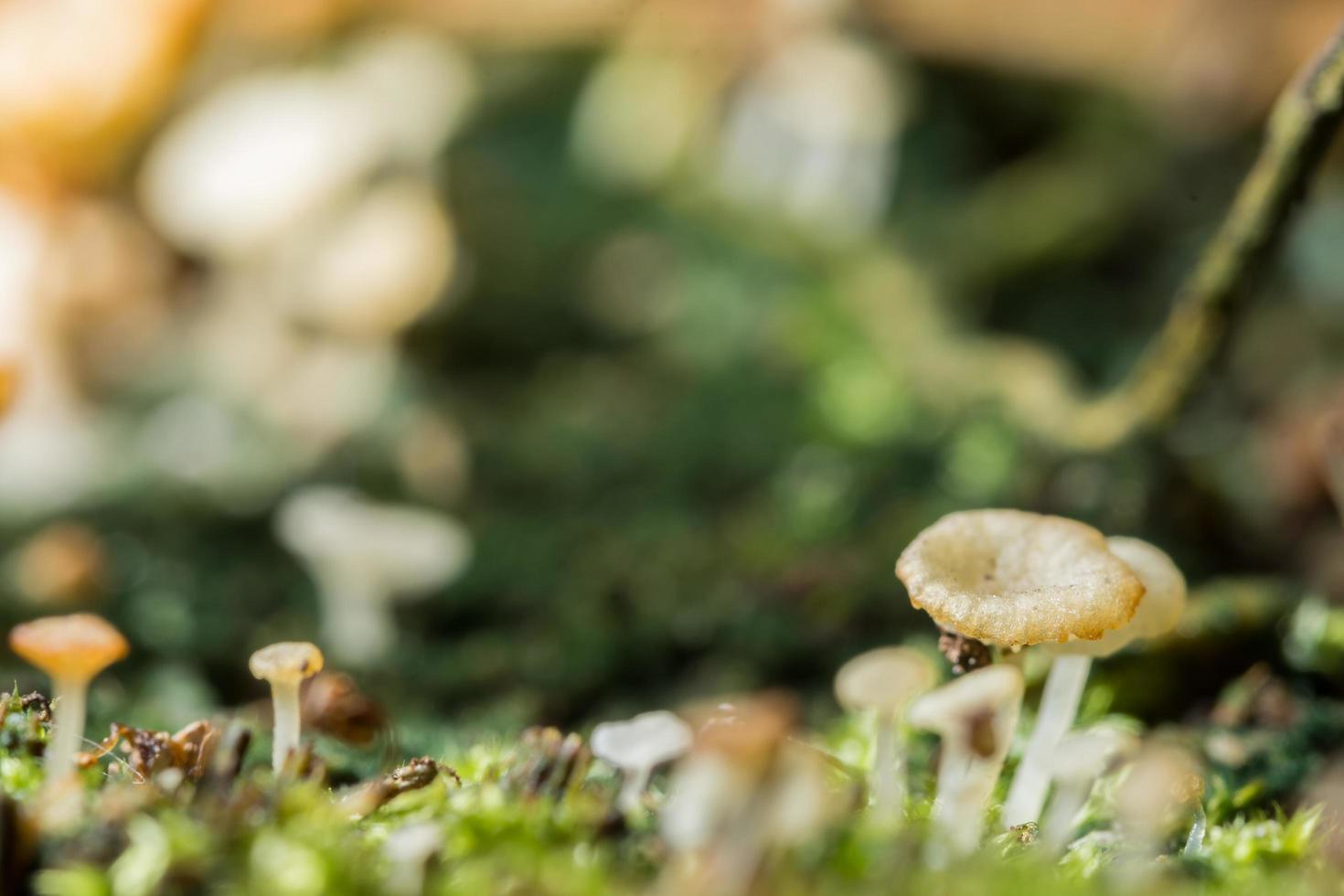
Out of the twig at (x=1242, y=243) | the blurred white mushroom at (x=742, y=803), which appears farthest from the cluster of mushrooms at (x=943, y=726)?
the twig at (x=1242, y=243)

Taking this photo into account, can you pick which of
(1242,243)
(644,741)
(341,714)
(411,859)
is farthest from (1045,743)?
(1242,243)

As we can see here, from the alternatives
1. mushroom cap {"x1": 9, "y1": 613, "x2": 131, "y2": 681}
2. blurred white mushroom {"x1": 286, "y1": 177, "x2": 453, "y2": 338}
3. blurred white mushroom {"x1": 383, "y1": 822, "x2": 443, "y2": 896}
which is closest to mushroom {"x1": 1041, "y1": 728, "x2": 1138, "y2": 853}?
blurred white mushroom {"x1": 383, "y1": 822, "x2": 443, "y2": 896}

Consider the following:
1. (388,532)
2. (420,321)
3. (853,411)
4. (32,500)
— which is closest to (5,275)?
(32,500)

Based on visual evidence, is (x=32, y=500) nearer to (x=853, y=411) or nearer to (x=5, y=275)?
(x=5, y=275)

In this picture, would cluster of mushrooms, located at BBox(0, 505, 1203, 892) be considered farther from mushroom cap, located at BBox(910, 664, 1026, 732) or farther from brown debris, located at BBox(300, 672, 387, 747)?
brown debris, located at BBox(300, 672, 387, 747)

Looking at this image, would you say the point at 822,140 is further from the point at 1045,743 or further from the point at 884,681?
the point at 884,681

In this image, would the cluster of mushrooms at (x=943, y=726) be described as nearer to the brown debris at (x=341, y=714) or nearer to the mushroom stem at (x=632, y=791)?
the mushroom stem at (x=632, y=791)
